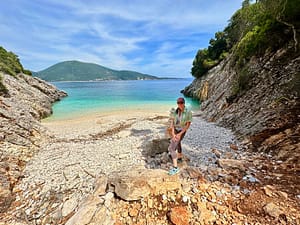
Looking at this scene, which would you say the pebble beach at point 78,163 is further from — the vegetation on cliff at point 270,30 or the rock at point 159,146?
the vegetation on cliff at point 270,30

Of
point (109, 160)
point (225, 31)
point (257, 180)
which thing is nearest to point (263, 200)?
point (257, 180)

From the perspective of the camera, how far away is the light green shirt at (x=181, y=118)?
4902 mm

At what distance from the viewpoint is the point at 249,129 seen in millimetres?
7664

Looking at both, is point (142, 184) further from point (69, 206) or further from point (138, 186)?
point (69, 206)

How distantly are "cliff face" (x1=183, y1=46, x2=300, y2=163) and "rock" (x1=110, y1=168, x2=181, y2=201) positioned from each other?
3.68 m

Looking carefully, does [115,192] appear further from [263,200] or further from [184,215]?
[263,200]

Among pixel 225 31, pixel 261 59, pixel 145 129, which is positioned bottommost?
pixel 145 129

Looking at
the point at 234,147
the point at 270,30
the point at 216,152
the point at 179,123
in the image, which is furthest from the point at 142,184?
the point at 270,30

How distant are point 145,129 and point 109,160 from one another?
5218 millimetres

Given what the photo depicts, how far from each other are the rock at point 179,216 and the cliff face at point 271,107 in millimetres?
3588

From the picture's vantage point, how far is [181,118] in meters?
4.91

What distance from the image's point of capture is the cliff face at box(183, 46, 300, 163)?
5.65 metres

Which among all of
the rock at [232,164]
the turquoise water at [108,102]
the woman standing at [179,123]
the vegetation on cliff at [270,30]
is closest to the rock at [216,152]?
the rock at [232,164]

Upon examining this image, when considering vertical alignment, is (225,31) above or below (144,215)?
above
